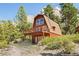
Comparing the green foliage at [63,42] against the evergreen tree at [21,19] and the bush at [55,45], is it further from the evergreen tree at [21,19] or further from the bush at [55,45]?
the evergreen tree at [21,19]

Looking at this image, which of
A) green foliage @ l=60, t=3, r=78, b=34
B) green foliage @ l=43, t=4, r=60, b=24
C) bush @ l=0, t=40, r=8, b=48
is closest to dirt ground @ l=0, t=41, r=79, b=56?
bush @ l=0, t=40, r=8, b=48

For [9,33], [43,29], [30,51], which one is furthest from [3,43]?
[43,29]

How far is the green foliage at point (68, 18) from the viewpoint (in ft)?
16.8

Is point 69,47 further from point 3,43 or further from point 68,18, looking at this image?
point 3,43

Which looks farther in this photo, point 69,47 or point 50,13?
point 50,13

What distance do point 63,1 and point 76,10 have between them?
0.67ft

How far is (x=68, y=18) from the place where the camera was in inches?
202

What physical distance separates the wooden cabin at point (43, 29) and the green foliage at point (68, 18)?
0.09m

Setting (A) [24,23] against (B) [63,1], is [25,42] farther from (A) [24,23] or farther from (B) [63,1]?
(B) [63,1]

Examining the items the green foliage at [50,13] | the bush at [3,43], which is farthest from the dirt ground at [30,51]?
the green foliage at [50,13]

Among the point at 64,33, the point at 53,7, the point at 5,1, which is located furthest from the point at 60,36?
the point at 5,1

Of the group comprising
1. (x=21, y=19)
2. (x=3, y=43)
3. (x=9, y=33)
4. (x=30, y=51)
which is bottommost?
(x=30, y=51)

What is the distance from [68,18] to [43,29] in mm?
339

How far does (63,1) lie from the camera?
16.8 feet
